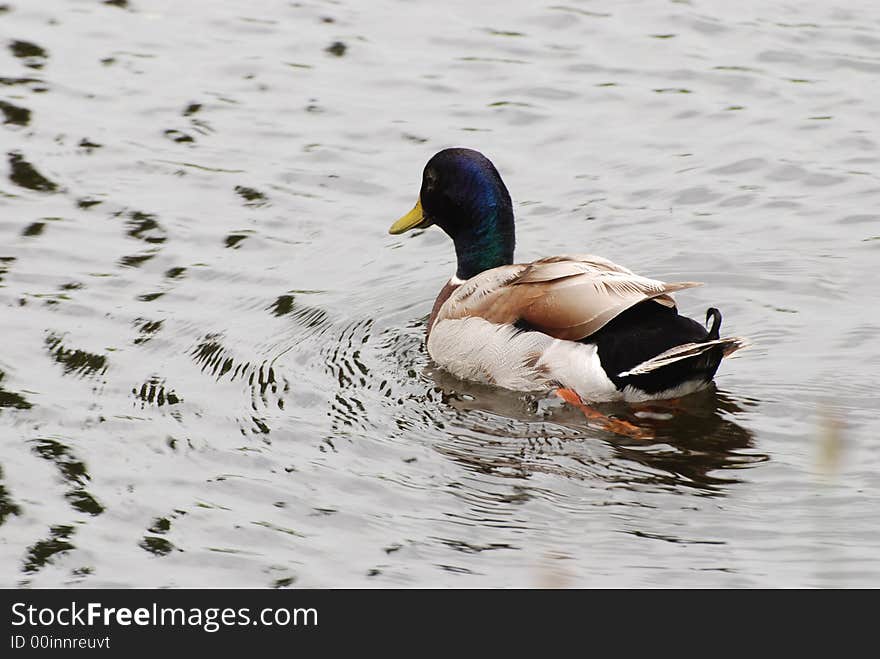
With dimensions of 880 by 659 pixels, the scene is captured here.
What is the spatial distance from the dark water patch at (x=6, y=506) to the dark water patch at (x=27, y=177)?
4.21 metres

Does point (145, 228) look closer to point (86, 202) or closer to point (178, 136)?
point (86, 202)

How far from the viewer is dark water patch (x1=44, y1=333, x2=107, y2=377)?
8.16m

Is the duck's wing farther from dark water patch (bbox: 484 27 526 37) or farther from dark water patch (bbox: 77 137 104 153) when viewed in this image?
dark water patch (bbox: 484 27 526 37)

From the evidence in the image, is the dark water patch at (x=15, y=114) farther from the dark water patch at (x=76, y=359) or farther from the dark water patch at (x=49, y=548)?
the dark water patch at (x=49, y=548)

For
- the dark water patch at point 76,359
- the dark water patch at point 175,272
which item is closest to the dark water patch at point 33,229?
the dark water patch at point 175,272

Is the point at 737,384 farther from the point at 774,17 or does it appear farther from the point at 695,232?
the point at 774,17

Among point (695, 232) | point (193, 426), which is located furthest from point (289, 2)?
point (193, 426)

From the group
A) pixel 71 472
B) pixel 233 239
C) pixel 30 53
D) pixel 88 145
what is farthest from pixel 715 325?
pixel 30 53

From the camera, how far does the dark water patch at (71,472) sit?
670 centimetres

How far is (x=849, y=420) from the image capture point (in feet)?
24.4

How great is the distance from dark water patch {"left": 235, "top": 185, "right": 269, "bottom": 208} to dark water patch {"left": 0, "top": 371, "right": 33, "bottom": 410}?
3.07 meters

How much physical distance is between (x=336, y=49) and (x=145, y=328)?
4.82 metres

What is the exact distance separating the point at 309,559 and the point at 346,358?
8.05ft

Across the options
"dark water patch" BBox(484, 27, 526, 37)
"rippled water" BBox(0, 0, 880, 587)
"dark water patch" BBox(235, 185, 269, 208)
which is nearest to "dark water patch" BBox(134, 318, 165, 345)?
"rippled water" BBox(0, 0, 880, 587)
